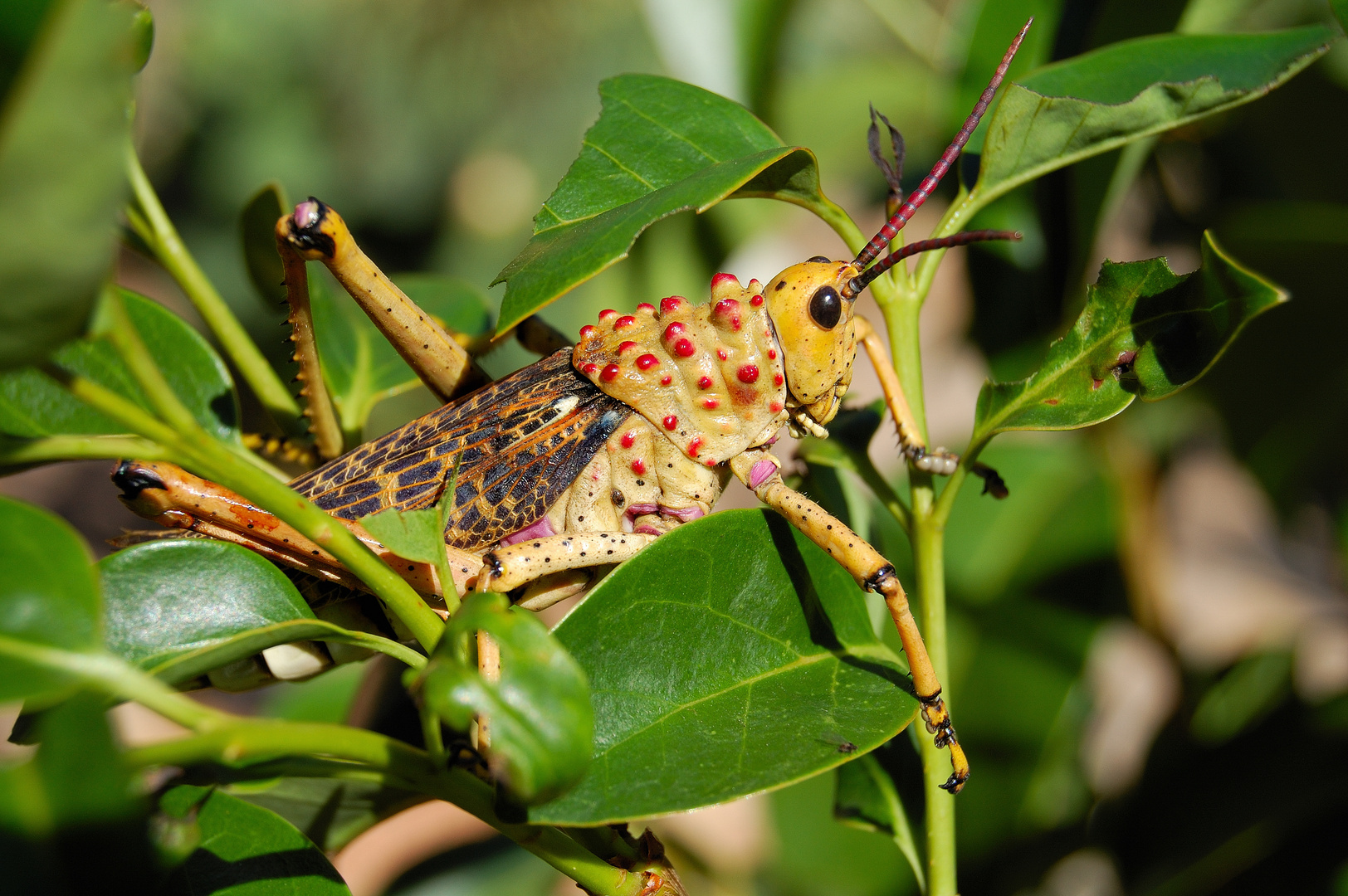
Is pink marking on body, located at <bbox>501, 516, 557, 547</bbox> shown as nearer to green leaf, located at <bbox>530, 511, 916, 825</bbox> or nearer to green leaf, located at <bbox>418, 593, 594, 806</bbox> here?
green leaf, located at <bbox>530, 511, 916, 825</bbox>

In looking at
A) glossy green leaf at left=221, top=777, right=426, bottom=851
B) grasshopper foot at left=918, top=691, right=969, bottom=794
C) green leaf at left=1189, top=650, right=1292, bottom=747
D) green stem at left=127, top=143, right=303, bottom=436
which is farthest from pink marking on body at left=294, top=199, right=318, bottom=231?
green leaf at left=1189, top=650, right=1292, bottom=747

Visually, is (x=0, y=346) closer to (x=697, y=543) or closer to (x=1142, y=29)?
(x=697, y=543)

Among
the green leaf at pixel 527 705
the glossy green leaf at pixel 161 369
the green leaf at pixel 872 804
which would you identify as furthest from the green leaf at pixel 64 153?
the green leaf at pixel 872 804

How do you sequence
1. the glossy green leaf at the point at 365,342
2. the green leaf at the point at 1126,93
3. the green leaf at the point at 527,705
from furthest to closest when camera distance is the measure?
the glossy green leaf at the point at 365,342, the green leaf at the point at 1126,93, the green leaf at the point at 527,705

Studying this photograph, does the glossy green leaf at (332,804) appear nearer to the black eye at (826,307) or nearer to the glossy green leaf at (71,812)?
the glossy green leaf at (71,812)

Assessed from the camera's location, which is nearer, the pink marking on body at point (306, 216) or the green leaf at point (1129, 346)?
the green leaf at point (1129, 346)

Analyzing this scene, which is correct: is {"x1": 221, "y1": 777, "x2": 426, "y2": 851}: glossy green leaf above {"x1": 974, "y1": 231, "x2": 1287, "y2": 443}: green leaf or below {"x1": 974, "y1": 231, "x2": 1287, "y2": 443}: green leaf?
below

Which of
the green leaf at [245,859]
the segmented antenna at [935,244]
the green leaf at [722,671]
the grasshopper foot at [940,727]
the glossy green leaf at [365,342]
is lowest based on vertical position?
the grasshopper foot at [940,727]

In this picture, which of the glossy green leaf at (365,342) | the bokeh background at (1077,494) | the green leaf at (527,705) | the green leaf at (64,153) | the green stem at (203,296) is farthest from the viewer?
the bokeh background at (1077,494)
